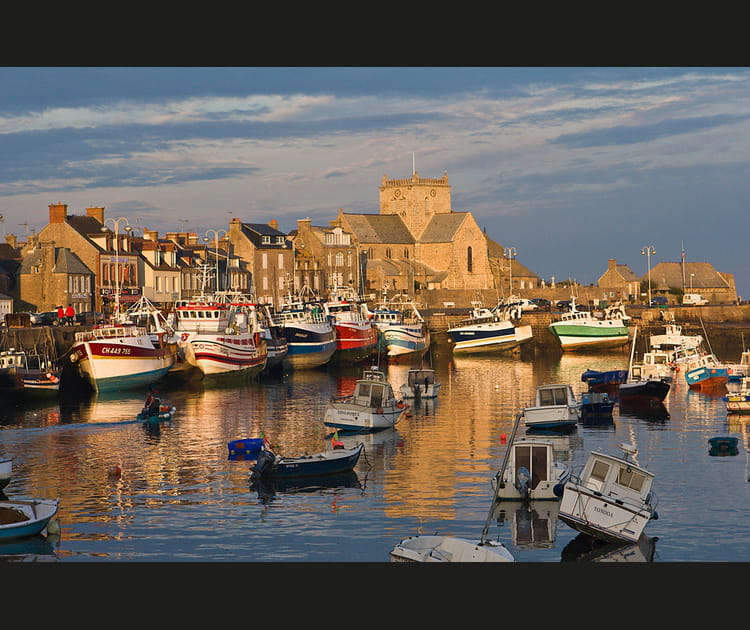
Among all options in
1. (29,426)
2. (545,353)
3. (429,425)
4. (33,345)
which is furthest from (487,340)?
(29,426)

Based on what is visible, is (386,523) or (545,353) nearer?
(386,523)

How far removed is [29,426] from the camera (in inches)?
1906

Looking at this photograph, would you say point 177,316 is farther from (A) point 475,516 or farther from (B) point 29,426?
(A) point 475,516

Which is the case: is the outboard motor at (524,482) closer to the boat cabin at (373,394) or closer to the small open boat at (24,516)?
the small open boat at (24,516)

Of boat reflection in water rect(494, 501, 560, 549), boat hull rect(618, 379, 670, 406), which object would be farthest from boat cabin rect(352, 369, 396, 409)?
boat reflection in water rect(494, 501, 560, 549)

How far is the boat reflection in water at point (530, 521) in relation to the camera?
2821 centimetres

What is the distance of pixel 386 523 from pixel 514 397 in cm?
3322

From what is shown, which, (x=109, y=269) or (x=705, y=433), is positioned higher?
(x=109, y=269)

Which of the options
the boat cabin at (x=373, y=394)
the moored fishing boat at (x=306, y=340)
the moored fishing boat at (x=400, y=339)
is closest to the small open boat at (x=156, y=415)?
the boat cabin at (x=373, y=394)

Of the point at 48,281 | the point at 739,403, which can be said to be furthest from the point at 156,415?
the point at 48,281

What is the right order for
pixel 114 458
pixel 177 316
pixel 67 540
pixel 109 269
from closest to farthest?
pixel 67 540 < pixel 114 458 < pixel 177 316 < pixel 109 269

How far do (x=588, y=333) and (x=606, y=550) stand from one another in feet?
254

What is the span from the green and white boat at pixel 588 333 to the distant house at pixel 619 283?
38.8 metres

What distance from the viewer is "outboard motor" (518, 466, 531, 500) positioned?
105 feet
